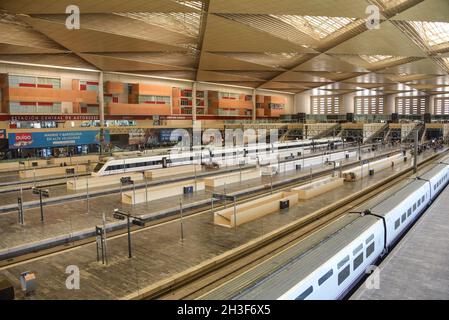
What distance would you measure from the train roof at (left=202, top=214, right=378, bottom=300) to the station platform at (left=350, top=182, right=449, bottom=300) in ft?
3.90

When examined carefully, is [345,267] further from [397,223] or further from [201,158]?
[201,158]

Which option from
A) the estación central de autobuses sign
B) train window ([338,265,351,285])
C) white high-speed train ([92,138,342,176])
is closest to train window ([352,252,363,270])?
train window ([338,265,351,285])

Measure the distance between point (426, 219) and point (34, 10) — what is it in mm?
25785

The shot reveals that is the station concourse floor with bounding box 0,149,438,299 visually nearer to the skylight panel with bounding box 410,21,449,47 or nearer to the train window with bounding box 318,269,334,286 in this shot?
the train window with bounding box 318,269,334,286

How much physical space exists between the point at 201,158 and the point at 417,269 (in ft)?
96.1

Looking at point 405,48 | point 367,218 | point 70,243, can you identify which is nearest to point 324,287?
point 367,218

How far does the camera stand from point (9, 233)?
15508 mm

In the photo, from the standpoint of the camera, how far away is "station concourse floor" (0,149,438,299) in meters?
10.5

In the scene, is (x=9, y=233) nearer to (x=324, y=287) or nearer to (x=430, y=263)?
(x=324, y=287)

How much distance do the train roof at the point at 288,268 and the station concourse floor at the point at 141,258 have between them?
11.8 feet

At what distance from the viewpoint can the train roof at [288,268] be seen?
298 inches

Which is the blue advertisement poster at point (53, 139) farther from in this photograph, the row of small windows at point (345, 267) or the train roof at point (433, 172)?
the row of small windows at point (345, 267)

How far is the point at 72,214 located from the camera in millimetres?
A: 18578

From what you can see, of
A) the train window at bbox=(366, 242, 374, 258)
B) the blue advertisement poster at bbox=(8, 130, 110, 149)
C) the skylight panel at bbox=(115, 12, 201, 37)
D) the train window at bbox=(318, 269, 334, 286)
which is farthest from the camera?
the blue advertisement poster at bbox=(8, 130, 110, 149)
